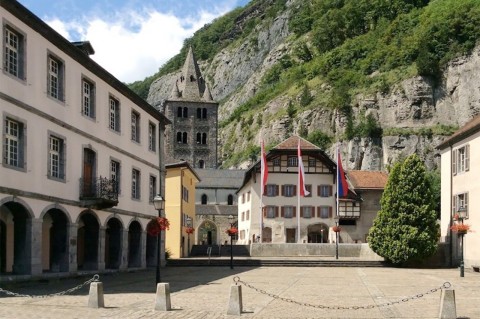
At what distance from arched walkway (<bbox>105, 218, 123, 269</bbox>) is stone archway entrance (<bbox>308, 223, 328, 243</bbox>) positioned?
3580cm

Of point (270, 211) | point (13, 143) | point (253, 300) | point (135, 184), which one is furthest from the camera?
point (270, 211)

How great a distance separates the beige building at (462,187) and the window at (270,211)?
24.6 m

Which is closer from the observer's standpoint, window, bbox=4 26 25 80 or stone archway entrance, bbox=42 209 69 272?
window, bbox=4 26 25 80

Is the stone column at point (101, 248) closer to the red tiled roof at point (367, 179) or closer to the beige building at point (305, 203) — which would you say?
the beige building at point (305, 203)

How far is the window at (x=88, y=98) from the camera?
3004 centimetres

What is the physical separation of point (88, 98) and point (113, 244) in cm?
839

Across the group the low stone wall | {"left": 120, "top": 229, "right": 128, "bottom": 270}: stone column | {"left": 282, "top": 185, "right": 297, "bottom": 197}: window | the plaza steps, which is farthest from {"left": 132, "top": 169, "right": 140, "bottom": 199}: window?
{"left": 282, "top": 185, "right": 297, "bottom": 197}: window

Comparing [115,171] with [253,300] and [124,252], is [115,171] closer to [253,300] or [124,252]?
[124,252]

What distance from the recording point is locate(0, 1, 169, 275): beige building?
23562 millimetres

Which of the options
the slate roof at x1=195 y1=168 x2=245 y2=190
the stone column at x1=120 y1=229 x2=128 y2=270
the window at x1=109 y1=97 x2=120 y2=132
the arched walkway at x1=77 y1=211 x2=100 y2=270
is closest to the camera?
the arched walkway at x1=77 y1=211 x2=100 y2=270

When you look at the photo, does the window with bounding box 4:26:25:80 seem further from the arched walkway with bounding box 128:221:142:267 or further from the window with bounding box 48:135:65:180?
the arched walkway with bounding box 128:221:142:267

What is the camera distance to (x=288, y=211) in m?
67.6

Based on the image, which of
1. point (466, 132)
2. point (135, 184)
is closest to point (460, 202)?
point (466, 132)

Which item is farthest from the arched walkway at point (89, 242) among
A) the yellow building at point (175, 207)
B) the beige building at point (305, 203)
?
the beige building at point (305, 203)
